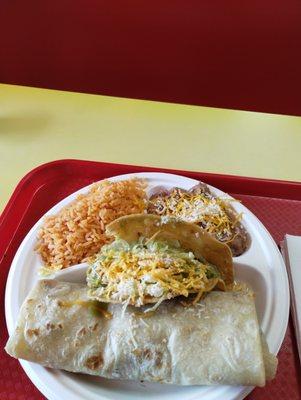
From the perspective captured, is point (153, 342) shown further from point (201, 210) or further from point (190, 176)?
point (190, 176)

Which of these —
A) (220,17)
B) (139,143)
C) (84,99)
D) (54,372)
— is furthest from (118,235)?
(220,17)

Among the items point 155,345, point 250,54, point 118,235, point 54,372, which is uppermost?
point 250,54

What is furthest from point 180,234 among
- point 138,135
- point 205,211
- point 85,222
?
point 138,135

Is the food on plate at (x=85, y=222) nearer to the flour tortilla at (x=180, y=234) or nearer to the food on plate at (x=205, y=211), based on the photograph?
the food on plate at (x=205, y=211)

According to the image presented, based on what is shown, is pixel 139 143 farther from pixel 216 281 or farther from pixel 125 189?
pixel 216 281

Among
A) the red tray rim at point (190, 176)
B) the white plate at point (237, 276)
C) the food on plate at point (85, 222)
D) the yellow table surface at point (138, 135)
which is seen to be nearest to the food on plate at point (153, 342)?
the white plate at point (237, 276)

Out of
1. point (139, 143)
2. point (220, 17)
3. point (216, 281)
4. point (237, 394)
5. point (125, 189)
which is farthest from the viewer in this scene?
point (220, 17)

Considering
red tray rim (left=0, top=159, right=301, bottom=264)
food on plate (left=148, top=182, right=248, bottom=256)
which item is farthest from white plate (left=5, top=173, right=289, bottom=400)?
red tray rim (left=0, top=159, right=301, bottom=264)

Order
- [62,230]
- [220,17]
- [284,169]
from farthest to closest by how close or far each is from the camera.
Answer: [220,17]
[284,169]
[62,230]
